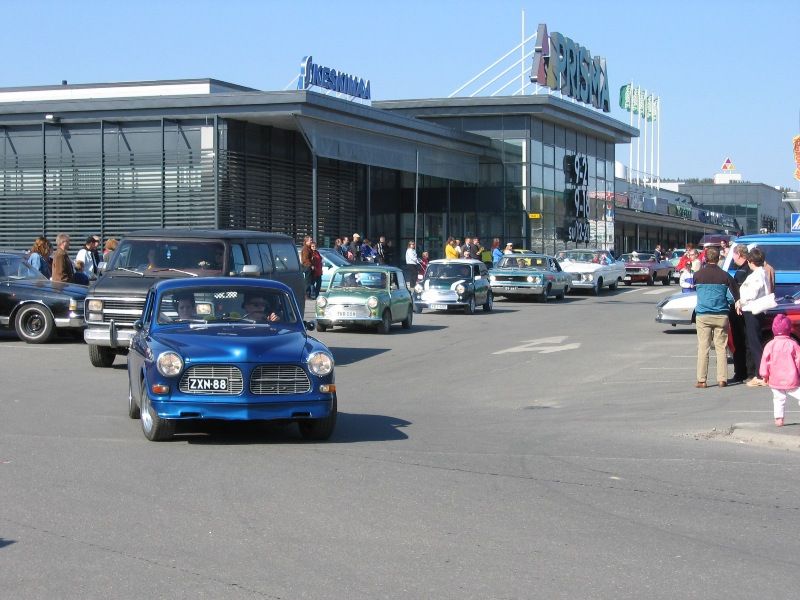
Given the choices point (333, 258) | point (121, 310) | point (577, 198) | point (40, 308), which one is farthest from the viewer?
point (577, 198)

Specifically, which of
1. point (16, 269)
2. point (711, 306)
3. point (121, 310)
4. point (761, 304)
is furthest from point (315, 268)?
point (761, 304)

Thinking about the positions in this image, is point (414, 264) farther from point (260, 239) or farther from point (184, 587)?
point (184, 587)

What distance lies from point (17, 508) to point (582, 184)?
58.4 metres

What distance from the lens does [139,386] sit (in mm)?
11750

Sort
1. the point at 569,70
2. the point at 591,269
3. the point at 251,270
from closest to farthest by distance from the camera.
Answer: the point at 251,270, the point at 591,269, the point at 569,70

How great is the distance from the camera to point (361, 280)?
25.8 metres

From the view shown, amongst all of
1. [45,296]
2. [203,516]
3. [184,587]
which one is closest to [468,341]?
[45,296]

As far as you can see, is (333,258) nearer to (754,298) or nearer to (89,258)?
(89,258)

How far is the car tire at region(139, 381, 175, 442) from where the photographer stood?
10.9 m

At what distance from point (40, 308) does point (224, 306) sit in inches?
426

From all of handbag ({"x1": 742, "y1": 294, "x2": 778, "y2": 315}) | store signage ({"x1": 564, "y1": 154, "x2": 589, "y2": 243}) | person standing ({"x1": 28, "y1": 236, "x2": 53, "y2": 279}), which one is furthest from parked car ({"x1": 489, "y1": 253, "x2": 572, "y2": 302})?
store signage ({"x1": 564, "y1": 154, "x2": 589, "y2": 243})

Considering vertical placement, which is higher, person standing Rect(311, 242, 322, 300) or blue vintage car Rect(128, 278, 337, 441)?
person standing Rect(311, 242, 322, 300)

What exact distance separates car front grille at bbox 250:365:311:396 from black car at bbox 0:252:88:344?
11.6 m

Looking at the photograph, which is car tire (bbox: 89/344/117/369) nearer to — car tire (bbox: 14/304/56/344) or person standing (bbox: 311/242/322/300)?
car tire (bbox: 14/304/56/344)
